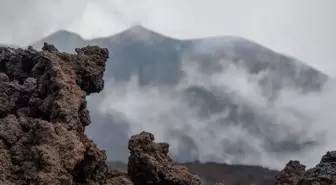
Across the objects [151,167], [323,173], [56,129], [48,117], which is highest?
[48,117]

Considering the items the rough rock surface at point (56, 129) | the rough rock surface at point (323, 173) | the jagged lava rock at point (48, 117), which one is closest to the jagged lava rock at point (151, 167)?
the rough rock surface at point (56, 129)

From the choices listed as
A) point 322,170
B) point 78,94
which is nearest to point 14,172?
point 78,94

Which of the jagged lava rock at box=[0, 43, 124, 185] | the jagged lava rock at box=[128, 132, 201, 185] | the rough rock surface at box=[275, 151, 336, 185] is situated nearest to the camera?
the jagged lava rock at box=[0, 43, 124, 185]

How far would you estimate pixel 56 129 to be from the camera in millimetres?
6742

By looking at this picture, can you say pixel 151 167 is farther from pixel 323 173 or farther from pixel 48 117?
pixel 323 173

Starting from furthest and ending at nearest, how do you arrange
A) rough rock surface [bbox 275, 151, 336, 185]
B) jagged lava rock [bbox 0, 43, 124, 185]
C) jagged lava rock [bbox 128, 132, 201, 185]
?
1. jagged lava rock [bbox 128, 132, 201, 185]
2. rough rock surface [bbox 275, 151, 336, 185]
3. jagged lava rock [bbox 0, 43, 124, 185]

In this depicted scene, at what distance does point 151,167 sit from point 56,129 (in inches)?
100

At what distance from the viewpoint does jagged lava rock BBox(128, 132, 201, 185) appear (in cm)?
885

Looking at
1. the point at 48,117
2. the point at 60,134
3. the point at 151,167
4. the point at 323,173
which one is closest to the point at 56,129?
the point at 60,134

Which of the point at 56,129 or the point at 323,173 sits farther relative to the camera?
the point at 323,173

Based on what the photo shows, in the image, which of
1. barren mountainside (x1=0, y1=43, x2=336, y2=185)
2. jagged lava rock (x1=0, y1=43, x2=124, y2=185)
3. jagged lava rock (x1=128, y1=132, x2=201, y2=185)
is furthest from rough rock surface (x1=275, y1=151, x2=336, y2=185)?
jagged lava rock (x1=0, y1=43, x2=124, y2=185)

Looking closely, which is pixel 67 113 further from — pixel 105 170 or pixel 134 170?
pixel 134 170

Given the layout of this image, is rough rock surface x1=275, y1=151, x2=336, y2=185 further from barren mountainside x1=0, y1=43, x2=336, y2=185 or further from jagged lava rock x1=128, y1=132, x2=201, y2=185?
jagged lava rock x1=128, y1=132, x2=201, y2=185

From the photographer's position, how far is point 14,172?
639 cm
